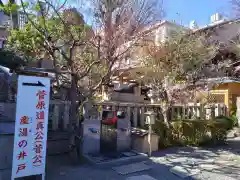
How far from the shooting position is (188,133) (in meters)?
8.08

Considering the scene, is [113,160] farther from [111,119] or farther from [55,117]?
[55,117]

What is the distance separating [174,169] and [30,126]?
365 cm

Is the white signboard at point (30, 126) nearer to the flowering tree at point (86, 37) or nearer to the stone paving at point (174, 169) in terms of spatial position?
the stone paving at point (174, 169)

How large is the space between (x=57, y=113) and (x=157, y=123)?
3358mm

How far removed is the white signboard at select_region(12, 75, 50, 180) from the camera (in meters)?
3.93

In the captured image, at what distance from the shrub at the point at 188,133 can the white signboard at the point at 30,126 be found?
4.19 m

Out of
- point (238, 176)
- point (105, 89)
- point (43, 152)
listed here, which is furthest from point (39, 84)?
point (105, 89)

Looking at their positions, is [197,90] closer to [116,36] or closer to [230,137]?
[230,137]

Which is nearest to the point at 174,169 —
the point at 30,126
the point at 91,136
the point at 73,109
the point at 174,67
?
the point at 91,136

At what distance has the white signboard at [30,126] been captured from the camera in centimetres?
393

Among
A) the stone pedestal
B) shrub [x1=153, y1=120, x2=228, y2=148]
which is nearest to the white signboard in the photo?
the stone pedestal

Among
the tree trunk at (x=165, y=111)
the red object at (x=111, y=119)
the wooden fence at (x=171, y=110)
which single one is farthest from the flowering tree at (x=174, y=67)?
the red object at (x=111, y=119)

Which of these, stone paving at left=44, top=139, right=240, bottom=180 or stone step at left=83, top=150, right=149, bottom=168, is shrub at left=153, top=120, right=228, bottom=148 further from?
stone step at left=83, top=150, right=149, bottom=168

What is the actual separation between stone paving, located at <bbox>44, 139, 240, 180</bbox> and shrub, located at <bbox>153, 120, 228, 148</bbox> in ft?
2.40
